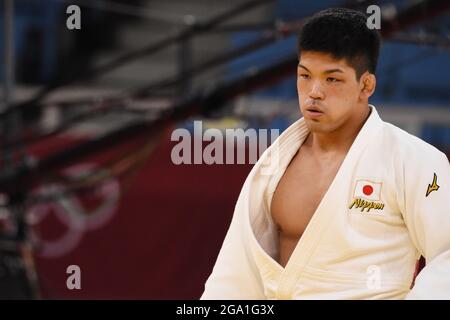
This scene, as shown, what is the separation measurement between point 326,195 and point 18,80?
4237mm

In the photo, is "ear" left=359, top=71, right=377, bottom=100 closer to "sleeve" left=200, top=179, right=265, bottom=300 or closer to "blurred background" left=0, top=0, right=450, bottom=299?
"sleeve" left=200, top=179, right=265, bottom=300

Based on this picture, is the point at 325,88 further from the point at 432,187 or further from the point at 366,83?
the point at 432,187

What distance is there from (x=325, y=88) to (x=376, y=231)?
1.06ft

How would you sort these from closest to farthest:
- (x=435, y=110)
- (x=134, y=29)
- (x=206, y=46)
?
(x=435, y=110), (x=206, y=46), (x=134, y=29)

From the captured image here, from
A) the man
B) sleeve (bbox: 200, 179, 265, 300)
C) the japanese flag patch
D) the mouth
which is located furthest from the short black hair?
sleeve (bbox: 200, 179, 265, 300)

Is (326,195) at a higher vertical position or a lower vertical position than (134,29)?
lower

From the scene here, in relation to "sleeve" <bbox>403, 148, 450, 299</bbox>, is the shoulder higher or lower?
higher

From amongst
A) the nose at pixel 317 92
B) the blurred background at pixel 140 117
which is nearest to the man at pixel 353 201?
the nose at pixel 317 92

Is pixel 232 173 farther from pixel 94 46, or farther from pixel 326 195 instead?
pixel 326 195

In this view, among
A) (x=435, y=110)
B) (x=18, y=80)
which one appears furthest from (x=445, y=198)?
(x=18, y=80)

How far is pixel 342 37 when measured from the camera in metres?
2.03

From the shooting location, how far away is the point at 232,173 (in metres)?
5.09

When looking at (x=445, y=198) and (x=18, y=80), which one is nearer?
(x=445, y=198)

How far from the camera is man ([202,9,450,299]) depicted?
1993 mm
